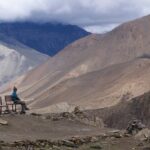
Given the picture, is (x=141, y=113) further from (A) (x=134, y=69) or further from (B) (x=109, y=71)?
(B) (x=109, y=71)

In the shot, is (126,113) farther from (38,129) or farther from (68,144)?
(68,144)

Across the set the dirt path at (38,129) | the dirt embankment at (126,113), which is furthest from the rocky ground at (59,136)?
the dirt embankment at (126,113)

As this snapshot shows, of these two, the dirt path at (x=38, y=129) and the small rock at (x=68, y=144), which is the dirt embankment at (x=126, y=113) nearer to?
the dirt path at (x=38, y=129)

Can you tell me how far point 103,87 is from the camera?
541ft

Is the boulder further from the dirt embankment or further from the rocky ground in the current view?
the dirt embankment

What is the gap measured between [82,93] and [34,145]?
468ft

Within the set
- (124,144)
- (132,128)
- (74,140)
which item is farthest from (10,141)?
(132,128)

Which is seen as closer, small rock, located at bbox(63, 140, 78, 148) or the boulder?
small rock, located at bbox(63, 140, 78, 148)

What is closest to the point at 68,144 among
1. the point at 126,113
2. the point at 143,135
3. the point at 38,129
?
the point at 143,135

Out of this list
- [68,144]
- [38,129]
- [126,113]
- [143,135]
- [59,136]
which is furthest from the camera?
[126,113]

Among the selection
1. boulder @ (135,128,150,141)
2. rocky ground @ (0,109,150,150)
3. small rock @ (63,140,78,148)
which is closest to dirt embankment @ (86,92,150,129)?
rocky ground @ (0,109,150,150)

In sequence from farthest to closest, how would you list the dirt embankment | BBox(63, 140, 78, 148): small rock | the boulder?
the dirt embankment → the boulder → BBox(63, 140, 78, 148): small rock

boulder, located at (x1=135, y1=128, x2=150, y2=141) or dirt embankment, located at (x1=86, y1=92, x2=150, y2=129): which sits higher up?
dirt embankment, located at (x1=86, y1=92, x2=150, y2=129)

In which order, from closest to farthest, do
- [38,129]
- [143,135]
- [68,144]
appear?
1. [68,144]
2. [143,135]
3. [38,129]
